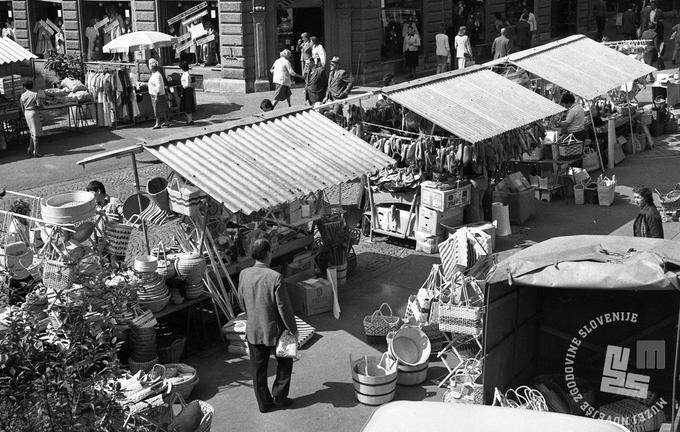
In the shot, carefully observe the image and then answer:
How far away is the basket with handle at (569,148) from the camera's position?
1834 centimetres

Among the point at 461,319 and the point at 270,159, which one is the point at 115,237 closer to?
the point at 270,159

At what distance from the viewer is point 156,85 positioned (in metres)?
22.8

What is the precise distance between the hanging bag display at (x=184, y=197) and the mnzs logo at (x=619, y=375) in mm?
5192

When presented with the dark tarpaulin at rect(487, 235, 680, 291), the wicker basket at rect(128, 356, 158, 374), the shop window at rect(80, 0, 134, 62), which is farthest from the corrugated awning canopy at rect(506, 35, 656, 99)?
the shop window at rect(80, 0, 134, 62)

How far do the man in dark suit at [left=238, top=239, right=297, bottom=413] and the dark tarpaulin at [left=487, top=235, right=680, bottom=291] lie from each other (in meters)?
2.19

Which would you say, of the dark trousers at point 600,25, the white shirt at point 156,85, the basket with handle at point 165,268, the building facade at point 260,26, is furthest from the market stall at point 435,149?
the dark trousers at point 600,25

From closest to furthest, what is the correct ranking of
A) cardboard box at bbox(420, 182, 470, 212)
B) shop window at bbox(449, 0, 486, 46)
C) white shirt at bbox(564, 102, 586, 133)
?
cardboard box at bbox(420, 182, 470, 212) → white shirt at bbox(564, 102, 586, 133) → shop window at bbox(449, 0, 486, 46)

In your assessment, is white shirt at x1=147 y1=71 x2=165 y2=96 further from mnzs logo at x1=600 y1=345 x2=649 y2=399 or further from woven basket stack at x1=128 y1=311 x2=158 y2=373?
mnzs logo at x1=600 y1=345 x2=649 y2=399

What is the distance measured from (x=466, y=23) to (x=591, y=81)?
1448 cm

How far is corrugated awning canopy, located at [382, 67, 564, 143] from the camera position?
14.8 m

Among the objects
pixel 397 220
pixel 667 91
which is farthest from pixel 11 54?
pixel 667 91

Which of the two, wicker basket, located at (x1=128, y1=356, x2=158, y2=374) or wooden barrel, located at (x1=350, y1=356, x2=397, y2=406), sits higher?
wicker basket, located at (x1=128, y1=356, x2=158, y2=374)

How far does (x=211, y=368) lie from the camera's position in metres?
11.1

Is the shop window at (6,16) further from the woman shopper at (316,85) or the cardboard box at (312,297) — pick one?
the cardboard box at (312,297)
